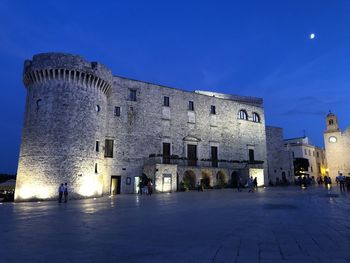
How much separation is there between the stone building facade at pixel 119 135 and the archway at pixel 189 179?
0.17 meters

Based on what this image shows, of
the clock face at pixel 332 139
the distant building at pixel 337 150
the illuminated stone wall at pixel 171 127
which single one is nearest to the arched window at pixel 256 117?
the illuminated stone wall at pixel 171 127

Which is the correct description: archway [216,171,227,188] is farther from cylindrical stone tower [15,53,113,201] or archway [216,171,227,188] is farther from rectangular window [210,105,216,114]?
cylindrical stone tower [15,53,113,201]

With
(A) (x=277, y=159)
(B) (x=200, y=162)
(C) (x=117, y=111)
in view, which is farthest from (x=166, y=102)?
(A) (x=277, y=159)

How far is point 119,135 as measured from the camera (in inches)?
1094

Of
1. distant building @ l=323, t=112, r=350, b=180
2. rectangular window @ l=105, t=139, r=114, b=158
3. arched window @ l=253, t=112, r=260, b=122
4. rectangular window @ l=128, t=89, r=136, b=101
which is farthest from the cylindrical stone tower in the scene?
distant building @ l=323, t=112, r=350, b=180

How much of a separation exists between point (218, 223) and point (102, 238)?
10.9 ft

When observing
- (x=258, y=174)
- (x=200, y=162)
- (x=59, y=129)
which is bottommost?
(x=258, y=174)

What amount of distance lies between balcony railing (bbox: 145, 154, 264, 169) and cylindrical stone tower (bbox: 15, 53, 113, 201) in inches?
259

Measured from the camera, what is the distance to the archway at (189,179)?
29656mm

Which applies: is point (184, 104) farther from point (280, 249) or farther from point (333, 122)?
point (333, 122)

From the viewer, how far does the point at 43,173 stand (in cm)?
2125

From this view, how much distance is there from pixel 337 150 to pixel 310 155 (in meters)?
10.6

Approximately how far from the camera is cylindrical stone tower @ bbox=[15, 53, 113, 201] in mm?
21406

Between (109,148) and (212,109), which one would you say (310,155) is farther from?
(109,148)
